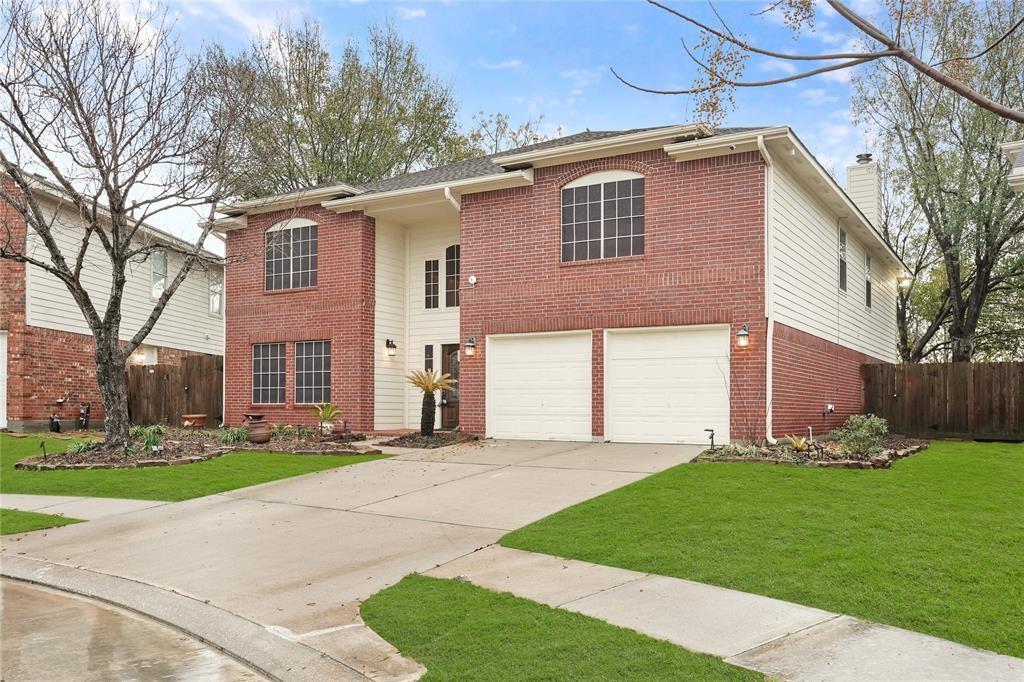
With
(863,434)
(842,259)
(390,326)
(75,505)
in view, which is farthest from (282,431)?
(842,259)

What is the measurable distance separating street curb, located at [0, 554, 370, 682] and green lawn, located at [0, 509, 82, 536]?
122cm

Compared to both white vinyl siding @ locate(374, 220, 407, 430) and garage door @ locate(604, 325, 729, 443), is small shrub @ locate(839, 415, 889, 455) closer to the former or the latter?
garage door @ locate(604, 325, 729, 443)

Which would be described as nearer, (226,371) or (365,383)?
(365,383)

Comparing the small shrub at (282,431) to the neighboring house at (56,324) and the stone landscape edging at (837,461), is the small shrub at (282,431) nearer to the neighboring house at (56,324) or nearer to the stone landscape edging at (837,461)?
the neighboring house at (56,324)

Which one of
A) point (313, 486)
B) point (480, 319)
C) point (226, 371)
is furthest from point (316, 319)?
point (313, 486)

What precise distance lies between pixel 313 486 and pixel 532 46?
27.6 ft

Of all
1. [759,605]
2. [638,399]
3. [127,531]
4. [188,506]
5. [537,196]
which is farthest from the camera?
[537,196]

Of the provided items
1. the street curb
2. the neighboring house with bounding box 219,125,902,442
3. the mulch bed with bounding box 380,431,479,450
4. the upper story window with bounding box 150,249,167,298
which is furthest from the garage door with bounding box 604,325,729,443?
the upper story window with bounding box 150,249,167,298

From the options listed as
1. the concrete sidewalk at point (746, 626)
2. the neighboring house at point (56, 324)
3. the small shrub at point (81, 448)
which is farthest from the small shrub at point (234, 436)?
the concrete sidewalk at point (746, 626)

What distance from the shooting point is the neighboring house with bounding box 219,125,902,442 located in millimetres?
14188

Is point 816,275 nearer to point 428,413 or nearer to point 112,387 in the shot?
point 428,413

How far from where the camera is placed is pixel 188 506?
10.2 meters

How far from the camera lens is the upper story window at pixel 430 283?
19.6m

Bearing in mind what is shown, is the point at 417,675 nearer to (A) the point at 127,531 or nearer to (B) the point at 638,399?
(A) the point at 127,531
